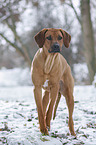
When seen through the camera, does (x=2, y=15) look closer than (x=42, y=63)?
No

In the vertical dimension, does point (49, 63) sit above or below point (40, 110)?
above

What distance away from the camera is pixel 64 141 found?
116 inches

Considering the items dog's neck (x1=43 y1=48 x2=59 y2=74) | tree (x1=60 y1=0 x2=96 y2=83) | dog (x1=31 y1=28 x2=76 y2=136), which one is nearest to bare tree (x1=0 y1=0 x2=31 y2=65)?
tree (x1=60 y1=0 x2=96 y2=83)

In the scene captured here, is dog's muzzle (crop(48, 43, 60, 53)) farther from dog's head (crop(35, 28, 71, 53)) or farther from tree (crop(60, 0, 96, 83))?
tree (crop(60, 0, 96, 83))

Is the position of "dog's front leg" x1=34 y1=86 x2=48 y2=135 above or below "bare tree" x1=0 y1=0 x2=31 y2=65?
below

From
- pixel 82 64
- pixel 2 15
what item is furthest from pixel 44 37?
pixel 82 64

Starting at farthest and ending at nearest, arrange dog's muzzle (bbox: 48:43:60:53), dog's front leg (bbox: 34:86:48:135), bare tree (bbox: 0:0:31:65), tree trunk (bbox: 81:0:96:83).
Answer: tree trunk (bbox: 81:0:96:83)
bare tree (bbox: 0:0:31:65)
dog's front leg (bbox: 34:86:48:135)
dog's muzzle (bbox: 48:43:60:53)

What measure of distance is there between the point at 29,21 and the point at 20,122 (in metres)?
11.1

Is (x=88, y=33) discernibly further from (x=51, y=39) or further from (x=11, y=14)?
(x=51, y=39)

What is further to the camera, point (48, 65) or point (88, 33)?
point (88, 33)

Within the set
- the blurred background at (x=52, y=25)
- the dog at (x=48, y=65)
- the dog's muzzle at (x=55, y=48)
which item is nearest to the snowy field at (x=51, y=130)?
the dog at (x=48, y=65)

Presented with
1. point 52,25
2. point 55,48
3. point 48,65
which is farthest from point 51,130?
point 52,25

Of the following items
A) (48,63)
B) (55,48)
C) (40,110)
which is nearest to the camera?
(55,48)

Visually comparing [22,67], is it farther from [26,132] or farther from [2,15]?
[26,132]
